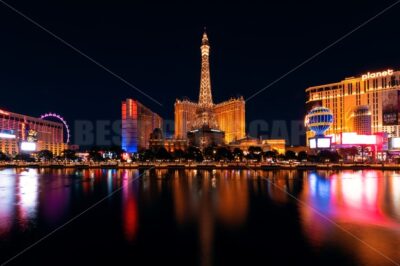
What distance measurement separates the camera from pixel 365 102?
362ft

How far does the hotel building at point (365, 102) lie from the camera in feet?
320

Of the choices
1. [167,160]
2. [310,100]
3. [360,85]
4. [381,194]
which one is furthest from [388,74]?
[381,194]

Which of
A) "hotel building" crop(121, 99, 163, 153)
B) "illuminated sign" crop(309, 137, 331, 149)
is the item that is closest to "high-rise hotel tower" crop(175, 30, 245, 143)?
"hotel building" crop(121, 99, 163, 153)

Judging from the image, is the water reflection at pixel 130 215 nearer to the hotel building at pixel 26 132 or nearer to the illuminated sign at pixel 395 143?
the illuminated sign at pixel 395 143

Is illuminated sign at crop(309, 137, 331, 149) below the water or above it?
above

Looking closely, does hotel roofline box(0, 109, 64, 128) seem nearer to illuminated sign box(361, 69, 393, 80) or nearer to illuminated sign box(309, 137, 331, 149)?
illuminated sign box(309, 137, 331, 149)

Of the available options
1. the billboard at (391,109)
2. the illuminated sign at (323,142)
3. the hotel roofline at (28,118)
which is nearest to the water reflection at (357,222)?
the illuminated sign at (323,142)

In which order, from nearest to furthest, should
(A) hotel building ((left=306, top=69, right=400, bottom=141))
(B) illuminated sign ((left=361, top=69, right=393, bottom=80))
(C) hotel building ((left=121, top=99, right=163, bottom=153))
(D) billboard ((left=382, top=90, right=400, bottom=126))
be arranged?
(D) billboard ((left=382, top=90, right=400, bottom=126)), (A) hotel building ((left=306, top=69, right=400, bottom=141)), (B) illuminated sign ((left=361, top=69, right=393, bottom=80)), (C) hotel building ((left=121, top=99, right=163, bottom=153))

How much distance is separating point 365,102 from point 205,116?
62179mm

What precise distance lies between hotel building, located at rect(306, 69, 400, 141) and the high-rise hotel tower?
31.9 metres

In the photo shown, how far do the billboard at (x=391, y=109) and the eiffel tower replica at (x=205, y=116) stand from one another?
57065mm

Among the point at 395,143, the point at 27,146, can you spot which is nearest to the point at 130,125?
the point at 27,146

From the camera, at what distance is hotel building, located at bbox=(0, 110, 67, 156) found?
380 ft

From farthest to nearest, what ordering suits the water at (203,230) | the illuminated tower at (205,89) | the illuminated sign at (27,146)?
the illuminated tower at (205,89)
the illuminated sign at (27,146)
the water at (203,230)
